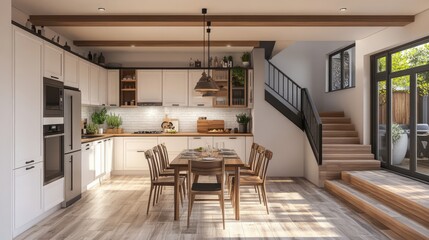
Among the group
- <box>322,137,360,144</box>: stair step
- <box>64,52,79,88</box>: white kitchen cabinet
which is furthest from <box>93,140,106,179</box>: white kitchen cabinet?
<box>322,137,360,144</box>: stair step

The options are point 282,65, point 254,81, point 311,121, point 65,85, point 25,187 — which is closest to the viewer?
point 25,187

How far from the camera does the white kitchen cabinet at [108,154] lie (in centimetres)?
809

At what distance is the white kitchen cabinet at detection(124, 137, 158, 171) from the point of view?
861 centimetres

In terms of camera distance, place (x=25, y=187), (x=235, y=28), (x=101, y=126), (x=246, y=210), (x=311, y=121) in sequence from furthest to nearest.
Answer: (x=101, y=126) → (x=311, y=121) → (x=235, y=28) → (x=246, y=210) → (x=25, y=187)

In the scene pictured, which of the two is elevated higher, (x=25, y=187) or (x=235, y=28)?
(x=235, y=28)

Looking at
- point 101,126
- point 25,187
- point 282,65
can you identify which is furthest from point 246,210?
point 282,65

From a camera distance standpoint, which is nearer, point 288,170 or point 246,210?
point 246,210

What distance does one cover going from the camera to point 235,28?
6.67m

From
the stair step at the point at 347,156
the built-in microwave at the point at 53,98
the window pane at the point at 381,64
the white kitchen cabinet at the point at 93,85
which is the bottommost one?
the stair step at the point at 347,156

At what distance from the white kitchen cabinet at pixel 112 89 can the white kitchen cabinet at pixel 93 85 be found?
2.37ft

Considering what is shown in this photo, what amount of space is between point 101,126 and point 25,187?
4.71m

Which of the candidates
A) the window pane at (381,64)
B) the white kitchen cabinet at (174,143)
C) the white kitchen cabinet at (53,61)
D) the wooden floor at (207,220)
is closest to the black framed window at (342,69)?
the window pane at (381,64)

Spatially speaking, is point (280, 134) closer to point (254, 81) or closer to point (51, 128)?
point (254, 81)

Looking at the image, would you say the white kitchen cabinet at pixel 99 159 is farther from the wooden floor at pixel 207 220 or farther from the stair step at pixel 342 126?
the stair step at pixel 342 126
